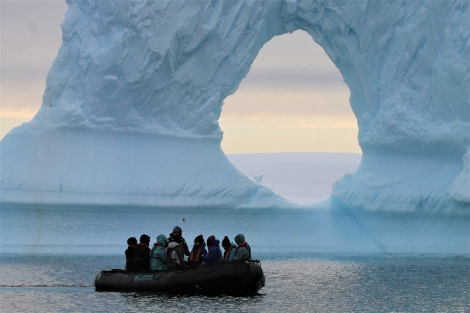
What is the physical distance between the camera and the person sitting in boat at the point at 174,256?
14525 millimetres

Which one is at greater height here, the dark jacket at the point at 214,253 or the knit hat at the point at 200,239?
the knit hat at the point at 200,239

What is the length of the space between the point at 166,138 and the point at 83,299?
565 centimetres

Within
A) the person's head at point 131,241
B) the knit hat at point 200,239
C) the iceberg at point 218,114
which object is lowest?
the person's head at point 131,241

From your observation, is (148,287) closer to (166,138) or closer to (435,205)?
(166,138)

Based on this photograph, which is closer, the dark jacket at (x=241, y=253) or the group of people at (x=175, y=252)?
the group of people at (x=175, y=252)

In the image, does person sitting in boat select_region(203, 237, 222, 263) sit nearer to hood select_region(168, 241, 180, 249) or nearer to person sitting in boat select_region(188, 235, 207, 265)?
person sitting in boat select_region(188, 235, 207, 265)

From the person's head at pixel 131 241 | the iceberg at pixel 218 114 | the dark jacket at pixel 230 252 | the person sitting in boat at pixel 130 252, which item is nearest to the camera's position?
the person's head at pixel 131 241

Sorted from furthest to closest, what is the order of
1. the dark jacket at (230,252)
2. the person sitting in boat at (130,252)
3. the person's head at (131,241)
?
the dark jacket at (230,252) < the person sitting in boat at (130,252) < the person's head at (131,241)

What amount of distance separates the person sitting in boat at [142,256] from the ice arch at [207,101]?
4.78 metres

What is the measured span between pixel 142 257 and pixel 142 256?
0.09ft

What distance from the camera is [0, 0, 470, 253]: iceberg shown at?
1991 centimetres

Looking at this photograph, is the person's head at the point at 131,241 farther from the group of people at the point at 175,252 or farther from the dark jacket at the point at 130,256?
the dark jacket at the point at 130,256

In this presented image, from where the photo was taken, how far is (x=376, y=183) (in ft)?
68.2

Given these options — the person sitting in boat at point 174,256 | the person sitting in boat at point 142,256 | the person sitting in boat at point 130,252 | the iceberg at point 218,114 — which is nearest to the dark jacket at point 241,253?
the person sitting in boat at point 174,256
